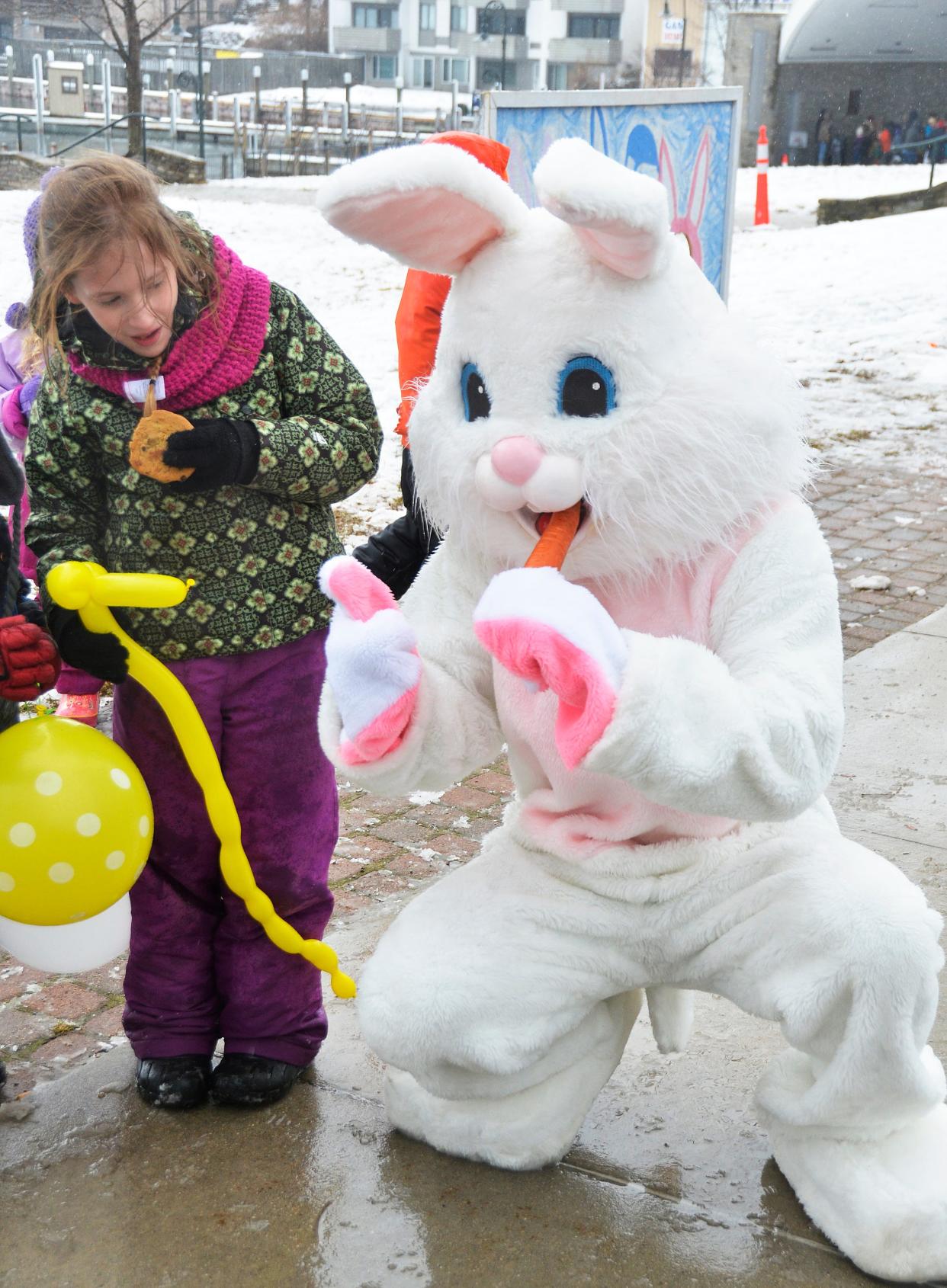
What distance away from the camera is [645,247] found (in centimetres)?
221

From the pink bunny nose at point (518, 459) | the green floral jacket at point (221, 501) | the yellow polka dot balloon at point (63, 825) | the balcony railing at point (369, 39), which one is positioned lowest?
the yellow polka dot balloon at point (63, 825)

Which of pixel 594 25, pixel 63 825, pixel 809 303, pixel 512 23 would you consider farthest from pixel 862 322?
pixel 594 25

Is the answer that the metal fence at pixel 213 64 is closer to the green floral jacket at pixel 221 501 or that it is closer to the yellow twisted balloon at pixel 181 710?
the green floral jacket at pixel 221 501

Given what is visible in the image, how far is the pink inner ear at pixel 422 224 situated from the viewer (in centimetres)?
232

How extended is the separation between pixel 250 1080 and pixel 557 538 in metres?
1.30

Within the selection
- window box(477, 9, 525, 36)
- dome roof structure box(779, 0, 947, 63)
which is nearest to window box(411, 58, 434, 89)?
window box(477, 9, 525, 36)

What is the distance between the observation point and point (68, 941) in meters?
2.68

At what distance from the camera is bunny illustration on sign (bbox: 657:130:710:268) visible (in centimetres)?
579

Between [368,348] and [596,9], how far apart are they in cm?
6853

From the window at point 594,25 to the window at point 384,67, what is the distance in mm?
9046

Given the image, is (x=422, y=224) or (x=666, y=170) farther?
(x=666, y=170)

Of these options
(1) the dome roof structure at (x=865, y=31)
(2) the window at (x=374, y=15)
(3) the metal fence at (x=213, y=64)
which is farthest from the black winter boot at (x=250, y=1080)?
(2) the window at (x=374, y=15)

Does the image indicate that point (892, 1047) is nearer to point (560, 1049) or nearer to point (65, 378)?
point (560, 1049)

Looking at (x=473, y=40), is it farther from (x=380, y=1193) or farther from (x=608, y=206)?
(x=380, y=1193)
